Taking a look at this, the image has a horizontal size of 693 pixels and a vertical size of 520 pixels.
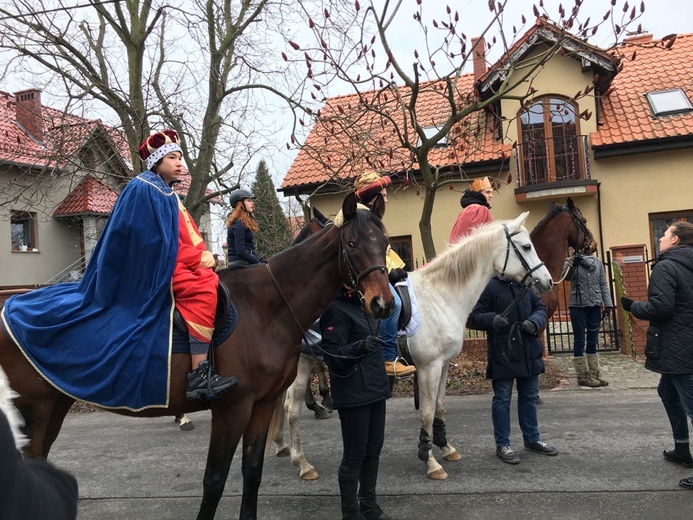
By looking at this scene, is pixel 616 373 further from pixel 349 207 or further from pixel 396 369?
pixel 349 207

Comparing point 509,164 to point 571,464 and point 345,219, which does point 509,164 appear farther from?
point 345,219

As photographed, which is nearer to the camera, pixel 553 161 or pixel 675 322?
pixel 675 322

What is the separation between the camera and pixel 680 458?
432cm

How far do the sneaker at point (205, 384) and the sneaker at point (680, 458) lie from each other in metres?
3.86

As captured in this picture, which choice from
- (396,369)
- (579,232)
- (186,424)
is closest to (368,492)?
(396,369)

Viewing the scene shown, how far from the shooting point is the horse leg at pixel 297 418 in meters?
4.54

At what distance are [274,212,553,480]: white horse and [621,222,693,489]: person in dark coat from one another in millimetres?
920

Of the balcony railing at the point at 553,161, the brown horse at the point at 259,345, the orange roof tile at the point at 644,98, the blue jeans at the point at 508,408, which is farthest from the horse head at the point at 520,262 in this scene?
the balcony railing at the point at 553,161

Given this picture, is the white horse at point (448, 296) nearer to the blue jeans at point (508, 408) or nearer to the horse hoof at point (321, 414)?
the blue jeans at point (508, 408)

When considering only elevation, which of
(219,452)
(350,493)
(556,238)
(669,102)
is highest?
(669,102)

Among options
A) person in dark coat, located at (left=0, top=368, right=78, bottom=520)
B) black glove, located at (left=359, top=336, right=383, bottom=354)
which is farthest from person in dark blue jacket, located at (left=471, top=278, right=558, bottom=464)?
person in dark coat, located at (left=0, top=368, right=78, bottom=520)

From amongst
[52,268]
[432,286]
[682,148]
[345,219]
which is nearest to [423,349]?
[432,286]

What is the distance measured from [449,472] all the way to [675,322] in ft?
7.42

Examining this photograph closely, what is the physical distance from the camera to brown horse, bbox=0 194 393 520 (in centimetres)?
296
